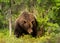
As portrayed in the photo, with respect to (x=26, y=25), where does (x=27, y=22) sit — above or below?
above

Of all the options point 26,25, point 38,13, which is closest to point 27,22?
point 26,25

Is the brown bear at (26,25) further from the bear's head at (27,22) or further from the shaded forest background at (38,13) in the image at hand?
the shaded forest background at (38,13)

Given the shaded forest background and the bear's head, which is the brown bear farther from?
the shaded forest background

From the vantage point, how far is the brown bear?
925 centimetres

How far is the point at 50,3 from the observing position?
10.5m

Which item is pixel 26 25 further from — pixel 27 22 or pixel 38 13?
pixel 38 13

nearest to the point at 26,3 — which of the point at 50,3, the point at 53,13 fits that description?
the point at 50,3

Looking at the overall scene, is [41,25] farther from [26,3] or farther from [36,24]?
[26,3]

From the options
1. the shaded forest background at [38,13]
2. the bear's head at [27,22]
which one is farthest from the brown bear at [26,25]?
the shaded forest background at [38,13]

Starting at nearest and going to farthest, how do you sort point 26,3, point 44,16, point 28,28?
1. point 28,28
2. point 44,16
3. point 26,3

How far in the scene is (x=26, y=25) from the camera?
9305 millimetres

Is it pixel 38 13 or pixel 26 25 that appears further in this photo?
pixel 38 13

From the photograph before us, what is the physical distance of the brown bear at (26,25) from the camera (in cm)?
925

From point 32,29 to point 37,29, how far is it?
0.29 m
